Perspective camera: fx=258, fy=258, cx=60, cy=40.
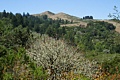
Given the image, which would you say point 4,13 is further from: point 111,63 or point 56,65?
point 56,65

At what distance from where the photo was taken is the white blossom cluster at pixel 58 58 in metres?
22.6

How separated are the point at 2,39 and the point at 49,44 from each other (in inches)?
1481

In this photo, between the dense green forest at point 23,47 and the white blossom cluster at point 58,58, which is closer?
the dense green forest at point 23,47

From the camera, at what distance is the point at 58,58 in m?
23.5

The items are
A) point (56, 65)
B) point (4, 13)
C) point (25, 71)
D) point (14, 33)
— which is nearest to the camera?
point (25, 71)

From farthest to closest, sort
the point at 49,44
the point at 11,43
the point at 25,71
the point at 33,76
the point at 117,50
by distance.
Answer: the point at 117,50
the point at 11,43
the point at 49,44
the point at 25,71
the point at 33,76

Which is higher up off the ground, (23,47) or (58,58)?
(23,47)

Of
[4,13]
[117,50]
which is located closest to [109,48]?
[117,50]

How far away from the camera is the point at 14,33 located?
6912 cm

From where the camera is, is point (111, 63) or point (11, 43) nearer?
point (111, 63)

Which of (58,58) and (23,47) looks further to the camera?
(23,47)

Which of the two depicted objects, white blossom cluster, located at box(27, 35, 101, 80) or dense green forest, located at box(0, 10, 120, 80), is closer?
dense green forest, located at box(0, 10, 120, 80)

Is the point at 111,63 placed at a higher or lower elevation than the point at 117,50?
higher

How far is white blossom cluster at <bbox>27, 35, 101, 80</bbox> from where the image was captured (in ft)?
74.3
